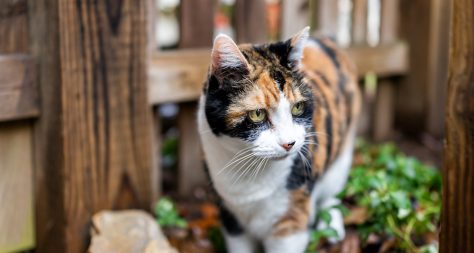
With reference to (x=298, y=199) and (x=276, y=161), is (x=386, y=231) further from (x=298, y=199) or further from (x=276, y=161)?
(x=276, y=161)

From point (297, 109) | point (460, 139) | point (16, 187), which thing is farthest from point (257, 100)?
point (16, 187)

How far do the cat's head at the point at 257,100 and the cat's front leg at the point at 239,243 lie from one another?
66 centimetres

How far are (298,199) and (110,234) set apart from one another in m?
0.80

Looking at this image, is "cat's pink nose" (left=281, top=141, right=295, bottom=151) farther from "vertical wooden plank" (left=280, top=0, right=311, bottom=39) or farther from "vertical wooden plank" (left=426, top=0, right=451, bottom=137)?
"vertical wooden plank" (left=426, top=0, right=451, bottom=137)

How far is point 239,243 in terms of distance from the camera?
2.83m

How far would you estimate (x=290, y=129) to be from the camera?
223 cm

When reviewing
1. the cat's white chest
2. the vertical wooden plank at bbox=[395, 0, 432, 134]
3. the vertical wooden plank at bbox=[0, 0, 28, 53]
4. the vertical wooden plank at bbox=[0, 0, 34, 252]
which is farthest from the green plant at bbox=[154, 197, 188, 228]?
the vertical wooden plank at bbox=[395, 0, 432, 134]

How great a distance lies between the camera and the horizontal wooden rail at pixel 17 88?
2541 millimetres

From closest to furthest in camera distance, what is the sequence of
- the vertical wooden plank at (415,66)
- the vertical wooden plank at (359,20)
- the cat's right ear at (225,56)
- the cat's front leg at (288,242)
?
1. the cat's right ear at (225,56)
2. the cat's front leg at (288,242)
3. the vertical wooden plank at (359,20)
4. the vertical wooden plank at (415,66)

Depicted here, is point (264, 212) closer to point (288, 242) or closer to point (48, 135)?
point (288, 242)

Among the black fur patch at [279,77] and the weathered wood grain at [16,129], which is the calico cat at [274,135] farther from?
the weathered wood grain at [16,129]

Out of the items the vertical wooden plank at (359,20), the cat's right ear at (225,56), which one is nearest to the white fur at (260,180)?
the cat's right ear at (225,56)

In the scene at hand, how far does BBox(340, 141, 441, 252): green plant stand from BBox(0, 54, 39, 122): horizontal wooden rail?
143 cm

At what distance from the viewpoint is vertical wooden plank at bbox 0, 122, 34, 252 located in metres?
2.72
